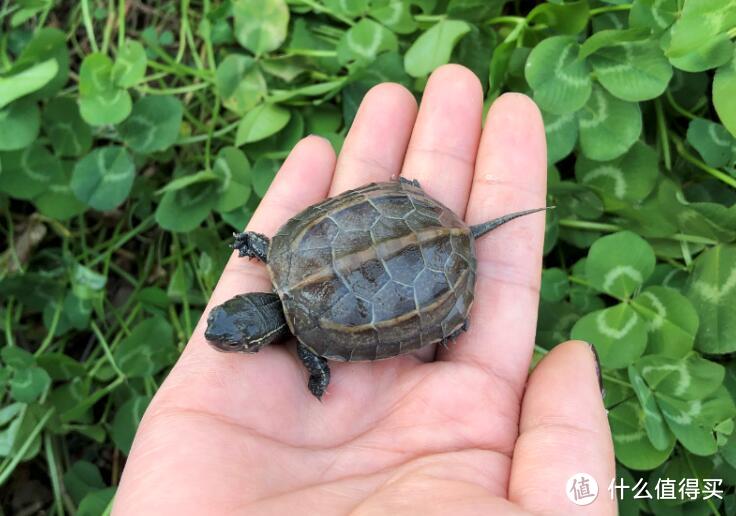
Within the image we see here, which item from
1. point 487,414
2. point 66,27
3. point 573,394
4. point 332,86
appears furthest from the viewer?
point 66,27

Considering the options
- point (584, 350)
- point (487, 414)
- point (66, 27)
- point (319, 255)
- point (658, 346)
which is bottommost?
point (658, 346)

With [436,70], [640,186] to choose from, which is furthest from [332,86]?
[640,186]

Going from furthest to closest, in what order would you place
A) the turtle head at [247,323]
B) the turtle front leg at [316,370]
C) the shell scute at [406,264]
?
1. the shell scute at [406,264]
2. the turtle front leg at [316,370]
3. the turtle head at [247,323]

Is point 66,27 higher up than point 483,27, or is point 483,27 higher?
point 66,27

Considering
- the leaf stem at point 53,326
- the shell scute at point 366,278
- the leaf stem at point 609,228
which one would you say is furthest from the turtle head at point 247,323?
the leaf stem at point 609,228

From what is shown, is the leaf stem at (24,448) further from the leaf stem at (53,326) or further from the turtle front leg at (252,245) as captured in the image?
the turtle front leg at (252,245)

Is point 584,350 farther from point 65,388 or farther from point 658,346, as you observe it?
point 65,388

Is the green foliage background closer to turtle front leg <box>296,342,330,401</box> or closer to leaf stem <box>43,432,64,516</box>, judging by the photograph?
leaf stem <box>43,432,64,516</box>

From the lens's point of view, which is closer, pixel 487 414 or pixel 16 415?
pixel 487 414
